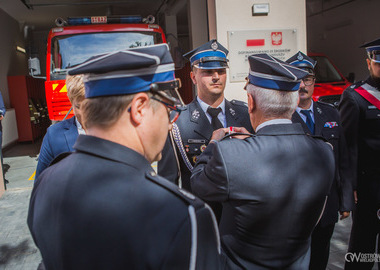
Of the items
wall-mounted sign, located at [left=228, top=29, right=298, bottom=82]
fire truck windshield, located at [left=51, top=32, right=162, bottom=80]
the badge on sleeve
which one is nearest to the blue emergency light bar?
fire truck windshield, located at [left=51, top=32, right=162, bottom=80]

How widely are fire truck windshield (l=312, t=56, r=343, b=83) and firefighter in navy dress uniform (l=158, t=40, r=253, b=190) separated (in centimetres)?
686

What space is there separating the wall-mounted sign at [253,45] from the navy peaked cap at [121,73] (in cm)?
413

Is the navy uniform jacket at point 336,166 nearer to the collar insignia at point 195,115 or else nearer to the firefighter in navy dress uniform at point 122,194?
the collar insignia at point 195,115

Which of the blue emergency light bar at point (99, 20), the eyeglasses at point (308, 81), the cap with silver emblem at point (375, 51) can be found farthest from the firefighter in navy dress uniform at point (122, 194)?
the blue emergency light bar at point (99, 20)

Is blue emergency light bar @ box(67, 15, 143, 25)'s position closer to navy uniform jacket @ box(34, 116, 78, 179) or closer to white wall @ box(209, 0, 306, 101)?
white wall @ box(209, 0, 306, 101)

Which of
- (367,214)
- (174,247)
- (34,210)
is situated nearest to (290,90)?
(174,247)

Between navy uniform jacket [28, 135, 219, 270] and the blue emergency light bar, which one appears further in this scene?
the blue emergency light bar

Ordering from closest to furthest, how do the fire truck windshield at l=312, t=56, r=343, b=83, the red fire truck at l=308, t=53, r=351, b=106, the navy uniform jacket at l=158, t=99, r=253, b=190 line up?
the navy uniform jacket at l=158, t=99, r=253, b=190
the red fire truck at l=308, t=53, r=351, b=106
the fire truck windshield at l=312, t=56, r=343, b=83

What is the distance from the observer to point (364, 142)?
9.02 ft

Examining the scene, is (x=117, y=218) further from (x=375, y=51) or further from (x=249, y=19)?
(x=249, y=19)

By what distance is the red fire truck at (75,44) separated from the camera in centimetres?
636

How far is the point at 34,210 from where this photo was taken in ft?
3.44

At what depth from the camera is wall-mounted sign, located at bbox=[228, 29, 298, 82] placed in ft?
16.3

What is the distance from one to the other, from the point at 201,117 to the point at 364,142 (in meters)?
1.40
